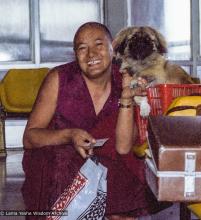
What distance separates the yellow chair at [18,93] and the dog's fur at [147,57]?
3.05m

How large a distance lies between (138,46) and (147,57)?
0.32ft

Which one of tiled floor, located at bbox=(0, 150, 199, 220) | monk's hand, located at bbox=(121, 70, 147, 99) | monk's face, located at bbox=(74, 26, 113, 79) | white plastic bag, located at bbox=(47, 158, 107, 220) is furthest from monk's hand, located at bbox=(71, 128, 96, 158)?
tiled floor, located at bbox=(0, 150, 199, 220)

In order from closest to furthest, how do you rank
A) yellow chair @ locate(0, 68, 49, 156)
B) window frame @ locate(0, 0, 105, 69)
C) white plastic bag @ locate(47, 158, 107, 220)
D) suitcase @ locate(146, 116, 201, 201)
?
1. suitcase @ locate(146, 116, 201, 201)
2. white plastic bag @ locate(47, 158, 107, 220)
3. yellow chair @ locate(0, 68, 49, 156)
4. window frame @ locate(0, 0, 105, 69)

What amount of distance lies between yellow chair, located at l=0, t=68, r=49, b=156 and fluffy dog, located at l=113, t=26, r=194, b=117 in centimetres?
305

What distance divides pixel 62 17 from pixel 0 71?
119 centimetres

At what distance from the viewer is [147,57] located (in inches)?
127

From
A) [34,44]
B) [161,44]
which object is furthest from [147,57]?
[34,44]

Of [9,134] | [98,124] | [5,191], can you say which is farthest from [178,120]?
[9,134]

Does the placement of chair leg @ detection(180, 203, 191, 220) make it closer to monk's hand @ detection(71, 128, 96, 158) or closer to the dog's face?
monk's hand @ detection(71, 128, 96, 158)

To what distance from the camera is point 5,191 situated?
165 inches

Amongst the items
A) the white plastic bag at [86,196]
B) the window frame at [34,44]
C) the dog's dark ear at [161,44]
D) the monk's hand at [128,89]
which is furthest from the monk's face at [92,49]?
the window frame at [34,44]

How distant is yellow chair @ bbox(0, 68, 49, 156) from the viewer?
20.2 feet

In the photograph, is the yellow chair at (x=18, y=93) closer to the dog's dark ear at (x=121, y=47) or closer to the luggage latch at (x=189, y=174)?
the dog's dark ear at (x=121, y=47)

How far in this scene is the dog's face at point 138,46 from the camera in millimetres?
3197
